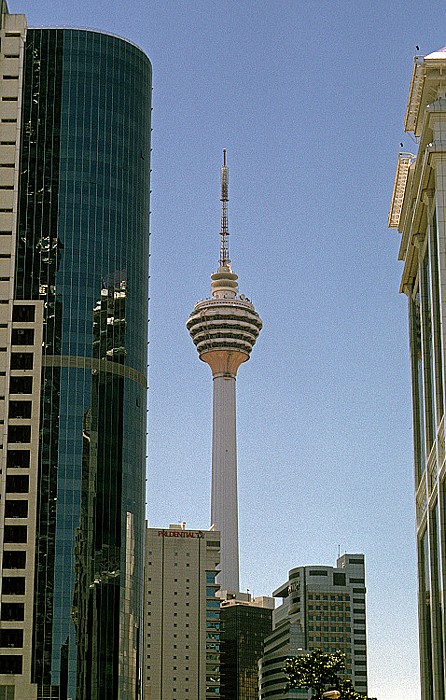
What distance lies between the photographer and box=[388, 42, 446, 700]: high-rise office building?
79.9m

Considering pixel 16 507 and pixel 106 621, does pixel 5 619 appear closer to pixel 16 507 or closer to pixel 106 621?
pixel 16 507

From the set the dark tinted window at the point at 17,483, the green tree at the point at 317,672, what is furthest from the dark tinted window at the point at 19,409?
the green tree at the point at 317,672

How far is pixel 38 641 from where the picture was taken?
192 m

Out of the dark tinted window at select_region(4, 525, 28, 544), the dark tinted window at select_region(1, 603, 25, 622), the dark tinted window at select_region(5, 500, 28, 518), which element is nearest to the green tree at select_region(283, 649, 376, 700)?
the dark tinted window at select_region(4, 525, 28, 544)

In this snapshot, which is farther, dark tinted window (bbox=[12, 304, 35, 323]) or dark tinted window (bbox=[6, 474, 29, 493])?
A: dark tinted window (bbox=[12, 304, 35, 323])

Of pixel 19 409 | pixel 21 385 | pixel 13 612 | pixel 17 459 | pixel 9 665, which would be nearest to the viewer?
pixel 17 459

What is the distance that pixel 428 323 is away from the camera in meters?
89.1

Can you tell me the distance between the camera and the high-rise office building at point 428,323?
79.9 m

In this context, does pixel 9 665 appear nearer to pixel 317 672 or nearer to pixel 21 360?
pixel 21 360

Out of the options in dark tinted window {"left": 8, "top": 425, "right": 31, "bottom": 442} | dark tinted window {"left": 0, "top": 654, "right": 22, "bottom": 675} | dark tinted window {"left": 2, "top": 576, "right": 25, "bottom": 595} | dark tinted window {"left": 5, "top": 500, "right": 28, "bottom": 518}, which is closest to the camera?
dark tinted window {"left": 5, "top": 500, "right": 28, "bottom": 518}

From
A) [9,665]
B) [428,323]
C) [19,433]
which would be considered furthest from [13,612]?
[428,323]

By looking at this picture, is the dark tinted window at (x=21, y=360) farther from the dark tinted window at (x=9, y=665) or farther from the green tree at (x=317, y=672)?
the green tree at (x=317, y=672)

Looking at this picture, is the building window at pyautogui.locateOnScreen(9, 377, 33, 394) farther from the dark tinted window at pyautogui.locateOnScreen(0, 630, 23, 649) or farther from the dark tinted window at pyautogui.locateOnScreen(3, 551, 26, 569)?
the dark tinted window at pyautogui.locateOnScreen(0, 630, 23, 649)

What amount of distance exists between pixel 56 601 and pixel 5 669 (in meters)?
19.6
